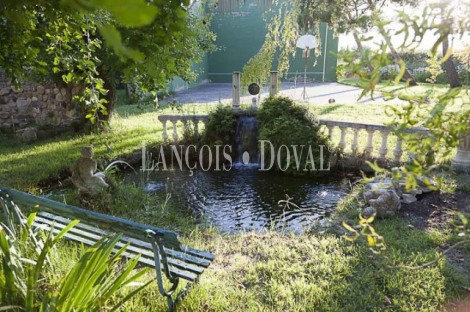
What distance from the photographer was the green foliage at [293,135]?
5230mm

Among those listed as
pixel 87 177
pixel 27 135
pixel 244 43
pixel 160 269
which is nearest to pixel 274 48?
pixel 87 177

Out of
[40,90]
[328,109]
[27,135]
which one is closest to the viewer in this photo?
[27,135]

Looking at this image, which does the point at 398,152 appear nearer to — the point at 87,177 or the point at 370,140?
the point at 370,140

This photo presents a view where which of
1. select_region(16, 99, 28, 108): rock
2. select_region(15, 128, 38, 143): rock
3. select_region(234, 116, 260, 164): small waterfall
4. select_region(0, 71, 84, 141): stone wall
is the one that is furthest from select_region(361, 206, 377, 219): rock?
select_region(16, 99, 28, 108): rock

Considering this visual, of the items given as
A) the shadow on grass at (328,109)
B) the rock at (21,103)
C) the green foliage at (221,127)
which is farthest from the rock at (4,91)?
the shadow on grass at (328,109)

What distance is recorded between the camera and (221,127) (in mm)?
5863

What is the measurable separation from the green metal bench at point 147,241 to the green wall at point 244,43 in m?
14.7

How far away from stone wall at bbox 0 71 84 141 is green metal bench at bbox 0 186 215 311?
495 centimetres

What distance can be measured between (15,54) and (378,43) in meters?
1.96

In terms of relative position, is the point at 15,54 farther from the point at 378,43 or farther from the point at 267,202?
the point at 267,202

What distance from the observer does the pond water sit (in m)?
3.82

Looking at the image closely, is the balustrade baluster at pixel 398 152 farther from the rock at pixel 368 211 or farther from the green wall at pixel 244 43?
the green wall at pixel 244 43

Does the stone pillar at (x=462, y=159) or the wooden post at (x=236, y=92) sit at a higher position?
the wooden post at (x=236, y=92)

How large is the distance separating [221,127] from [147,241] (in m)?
4.05
